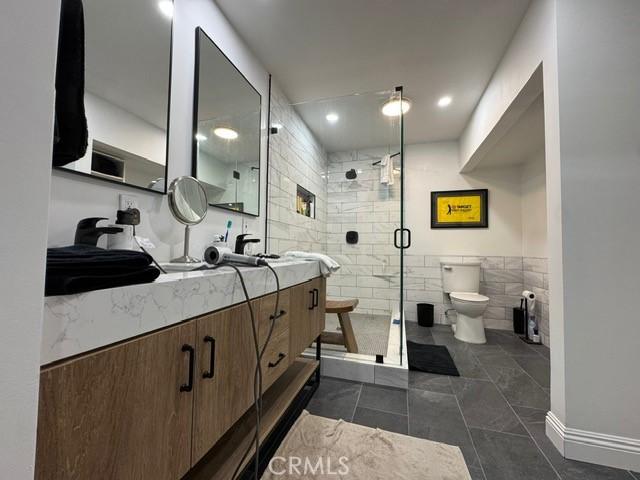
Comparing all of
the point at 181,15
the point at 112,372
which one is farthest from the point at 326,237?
the point at 112,372

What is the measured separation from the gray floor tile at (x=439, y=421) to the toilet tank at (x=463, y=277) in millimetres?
1630

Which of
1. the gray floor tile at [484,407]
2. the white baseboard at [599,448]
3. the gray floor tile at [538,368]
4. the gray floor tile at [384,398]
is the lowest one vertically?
the gray floor tile at [384,398]

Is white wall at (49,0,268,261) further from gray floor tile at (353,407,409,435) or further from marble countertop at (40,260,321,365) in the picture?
gray floor tile at (353,407,409,435)

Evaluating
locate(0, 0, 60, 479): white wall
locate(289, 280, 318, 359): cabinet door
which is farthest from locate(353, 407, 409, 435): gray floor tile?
locate(0, 0, 60, 479): white wall

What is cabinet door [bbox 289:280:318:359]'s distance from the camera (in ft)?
4.20

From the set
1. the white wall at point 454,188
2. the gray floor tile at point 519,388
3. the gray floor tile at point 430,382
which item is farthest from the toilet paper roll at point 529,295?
the gray floor tile at point 430,382

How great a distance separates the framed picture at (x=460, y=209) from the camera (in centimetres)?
329

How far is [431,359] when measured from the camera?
2.24 metres

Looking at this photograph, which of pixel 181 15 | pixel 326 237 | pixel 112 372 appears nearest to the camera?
pixel 112 372

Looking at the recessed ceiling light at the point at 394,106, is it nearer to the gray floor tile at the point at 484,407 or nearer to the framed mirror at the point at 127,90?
the framed mirror at the point at 127,90

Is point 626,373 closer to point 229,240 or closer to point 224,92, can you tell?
point 229,240

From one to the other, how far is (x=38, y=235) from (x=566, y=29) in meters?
2.11

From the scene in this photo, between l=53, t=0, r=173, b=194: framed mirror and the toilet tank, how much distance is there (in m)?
3.07

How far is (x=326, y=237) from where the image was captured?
317 cm
